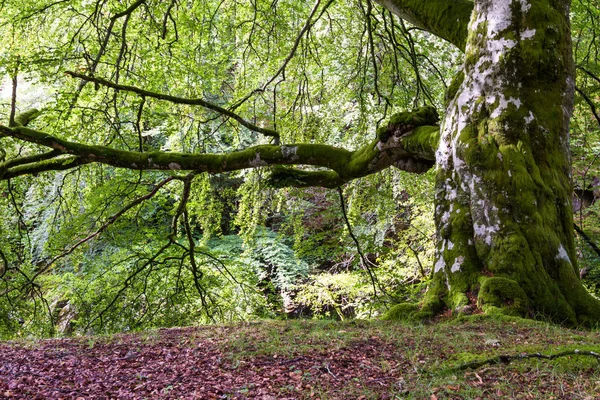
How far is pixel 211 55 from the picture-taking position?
693 centimetres

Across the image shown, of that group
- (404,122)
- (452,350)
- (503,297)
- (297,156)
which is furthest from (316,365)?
(297,156)

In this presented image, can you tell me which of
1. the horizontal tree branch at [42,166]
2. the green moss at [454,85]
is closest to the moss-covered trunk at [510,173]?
the green moss at [454,85]

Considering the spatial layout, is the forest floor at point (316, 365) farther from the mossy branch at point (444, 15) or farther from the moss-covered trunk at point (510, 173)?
the mossy branch at point (444, 15)

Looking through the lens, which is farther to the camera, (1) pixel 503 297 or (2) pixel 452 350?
(1) pixel 503 297

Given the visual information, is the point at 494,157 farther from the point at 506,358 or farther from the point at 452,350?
the point at 506,358

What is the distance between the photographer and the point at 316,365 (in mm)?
2490

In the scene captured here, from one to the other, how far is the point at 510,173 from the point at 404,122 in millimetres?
1056

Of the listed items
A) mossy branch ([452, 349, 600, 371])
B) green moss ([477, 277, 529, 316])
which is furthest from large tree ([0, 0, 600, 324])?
mossy branch ([452, 349, 600, 371])

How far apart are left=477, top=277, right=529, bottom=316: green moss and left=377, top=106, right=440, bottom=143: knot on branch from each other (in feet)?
5.13

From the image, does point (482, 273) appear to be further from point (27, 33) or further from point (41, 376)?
point (27, 33)

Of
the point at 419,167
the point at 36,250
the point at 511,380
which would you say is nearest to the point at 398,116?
the point at 419,167

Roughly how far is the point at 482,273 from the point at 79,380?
9.17 ft

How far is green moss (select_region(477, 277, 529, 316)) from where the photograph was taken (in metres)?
3.45

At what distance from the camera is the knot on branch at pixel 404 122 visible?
447 centimetres
